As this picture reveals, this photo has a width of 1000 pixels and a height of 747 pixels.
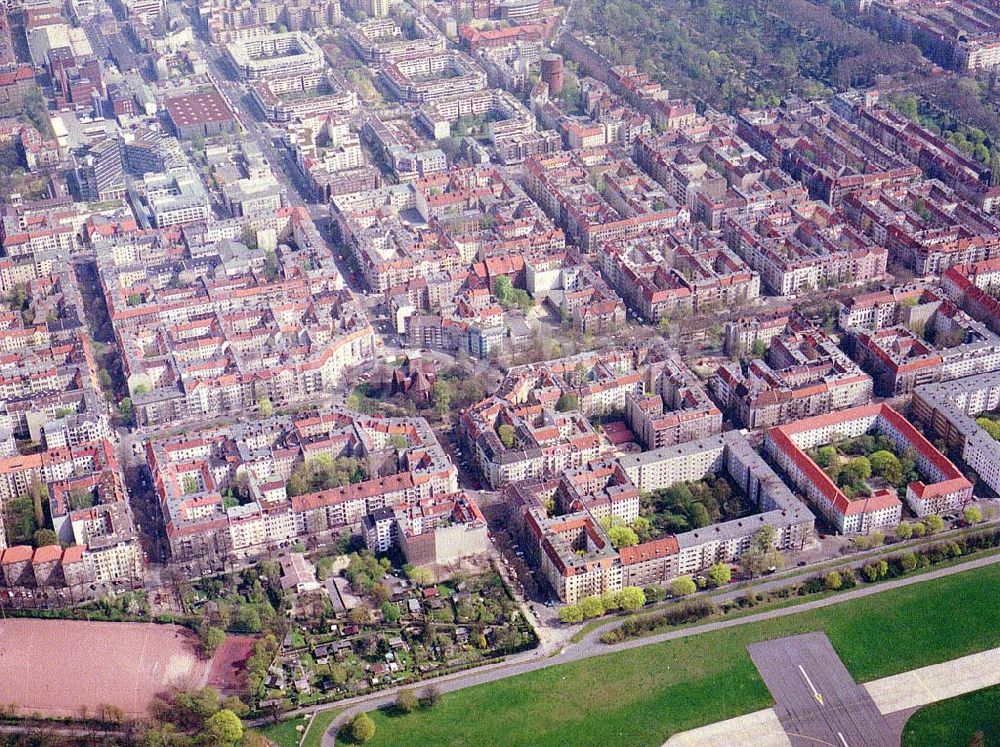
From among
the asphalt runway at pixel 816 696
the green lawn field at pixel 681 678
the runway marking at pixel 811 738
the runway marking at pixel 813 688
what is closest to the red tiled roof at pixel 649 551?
the green lawn field at pixel 681 678

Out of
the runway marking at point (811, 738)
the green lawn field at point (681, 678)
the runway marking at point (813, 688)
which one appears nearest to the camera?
the runway marking at point (811, 738)

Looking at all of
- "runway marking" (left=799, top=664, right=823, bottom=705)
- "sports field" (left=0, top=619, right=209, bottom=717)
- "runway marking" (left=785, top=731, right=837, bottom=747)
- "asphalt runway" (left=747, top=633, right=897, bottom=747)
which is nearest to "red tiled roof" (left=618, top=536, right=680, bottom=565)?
"asphalt runway" (left=747, top=633, right=897, bottom=747)

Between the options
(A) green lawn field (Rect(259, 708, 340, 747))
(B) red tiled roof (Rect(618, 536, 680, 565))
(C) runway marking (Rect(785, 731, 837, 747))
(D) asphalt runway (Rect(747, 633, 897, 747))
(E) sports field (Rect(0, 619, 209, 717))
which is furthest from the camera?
(B) red tiled roof (Rect(618, 536, 680, 565))

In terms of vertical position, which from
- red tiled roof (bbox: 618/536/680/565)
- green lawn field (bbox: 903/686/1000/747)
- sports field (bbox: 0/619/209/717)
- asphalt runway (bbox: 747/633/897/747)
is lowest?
green lawn field (bbox: 903/686/1000/747)

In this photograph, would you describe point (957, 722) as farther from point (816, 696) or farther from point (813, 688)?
point (813, 688)

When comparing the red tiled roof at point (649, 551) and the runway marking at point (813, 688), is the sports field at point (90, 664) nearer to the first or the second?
the red tiled roof at point (649, 551)

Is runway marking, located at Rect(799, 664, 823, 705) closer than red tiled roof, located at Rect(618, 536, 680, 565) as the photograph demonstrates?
Yes

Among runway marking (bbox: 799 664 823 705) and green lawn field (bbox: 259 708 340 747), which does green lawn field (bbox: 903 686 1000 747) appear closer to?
runway marking (bbox: 799 664 823 705)
